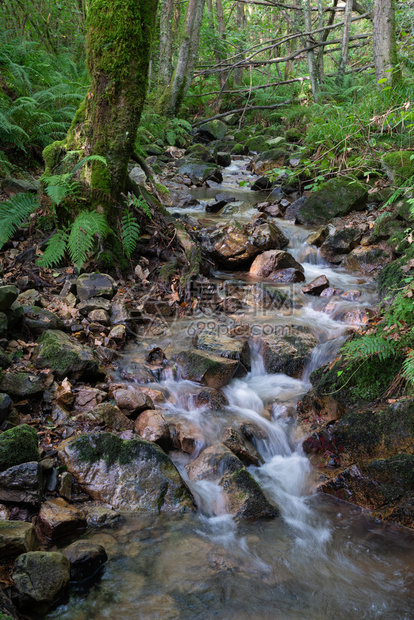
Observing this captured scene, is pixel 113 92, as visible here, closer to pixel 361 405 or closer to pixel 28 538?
pixel 361 405

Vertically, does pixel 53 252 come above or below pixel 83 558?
above

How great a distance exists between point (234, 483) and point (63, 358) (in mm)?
1998

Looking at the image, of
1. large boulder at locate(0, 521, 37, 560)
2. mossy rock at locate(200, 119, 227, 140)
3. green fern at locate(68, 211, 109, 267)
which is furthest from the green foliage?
mossy rock at locate(200, 119, 227, 140)

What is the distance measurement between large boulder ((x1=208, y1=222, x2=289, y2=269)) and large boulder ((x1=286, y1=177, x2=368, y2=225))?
1.69 meters

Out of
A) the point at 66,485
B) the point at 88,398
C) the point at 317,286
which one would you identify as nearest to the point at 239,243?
the point at 317,286

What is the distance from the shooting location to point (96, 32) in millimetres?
5527

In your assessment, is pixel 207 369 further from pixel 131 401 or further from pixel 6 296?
pixel 6 296

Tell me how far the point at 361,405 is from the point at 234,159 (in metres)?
13.7

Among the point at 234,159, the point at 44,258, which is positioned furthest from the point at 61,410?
the point at 234,159

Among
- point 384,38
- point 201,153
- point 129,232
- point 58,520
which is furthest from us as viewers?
point 201,153

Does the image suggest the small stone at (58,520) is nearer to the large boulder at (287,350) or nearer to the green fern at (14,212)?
the large boulder at (287,350)

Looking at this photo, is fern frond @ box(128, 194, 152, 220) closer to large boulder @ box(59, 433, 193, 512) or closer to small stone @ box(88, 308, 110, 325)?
small stone @ box(88, 308, 110, 325)

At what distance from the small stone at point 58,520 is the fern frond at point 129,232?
3979 millimetres

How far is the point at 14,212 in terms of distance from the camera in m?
5.73
